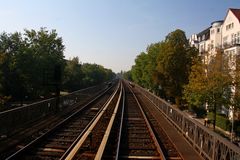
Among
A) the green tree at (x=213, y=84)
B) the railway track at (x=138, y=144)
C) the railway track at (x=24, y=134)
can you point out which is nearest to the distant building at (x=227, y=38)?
the green tree at (x=213, y=84)

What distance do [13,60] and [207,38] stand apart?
116 ft

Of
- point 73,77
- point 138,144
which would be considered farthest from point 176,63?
point 73,77

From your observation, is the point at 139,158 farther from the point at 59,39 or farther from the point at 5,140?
the point at 59,39

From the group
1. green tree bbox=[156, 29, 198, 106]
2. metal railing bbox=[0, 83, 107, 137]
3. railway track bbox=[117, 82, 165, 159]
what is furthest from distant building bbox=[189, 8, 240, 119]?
metal railing bbox=[0, 83, 107, 137]

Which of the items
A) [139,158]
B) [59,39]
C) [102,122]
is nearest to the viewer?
[139,158]

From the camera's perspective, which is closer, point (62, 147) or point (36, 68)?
point (62, 147)

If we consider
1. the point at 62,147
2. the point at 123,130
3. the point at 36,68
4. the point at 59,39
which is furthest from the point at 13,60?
the point at 62,147

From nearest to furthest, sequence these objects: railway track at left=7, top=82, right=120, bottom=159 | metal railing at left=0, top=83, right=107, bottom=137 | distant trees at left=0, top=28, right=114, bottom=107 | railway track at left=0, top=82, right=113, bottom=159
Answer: railway track at left=7, top=82, right=120, bottom=159 → railway track at left=0, top=82, right=113, bottom=159 → metal railing at left=0, top=83, right=107, bottom=137 → distant trees at left=0, top=28, right=114, bottom=107

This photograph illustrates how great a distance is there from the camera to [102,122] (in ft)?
82.9

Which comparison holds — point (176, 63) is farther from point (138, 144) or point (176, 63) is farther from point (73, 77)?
point (73, 77)

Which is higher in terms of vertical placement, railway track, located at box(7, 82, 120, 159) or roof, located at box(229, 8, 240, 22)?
roof, located at box(229, 8, 240, 22)

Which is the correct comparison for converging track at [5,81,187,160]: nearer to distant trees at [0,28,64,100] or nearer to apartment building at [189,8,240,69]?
apartment building at [189,8,240,69]

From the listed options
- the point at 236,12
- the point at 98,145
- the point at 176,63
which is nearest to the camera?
the point at 98,145

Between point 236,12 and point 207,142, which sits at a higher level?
point 236,12
